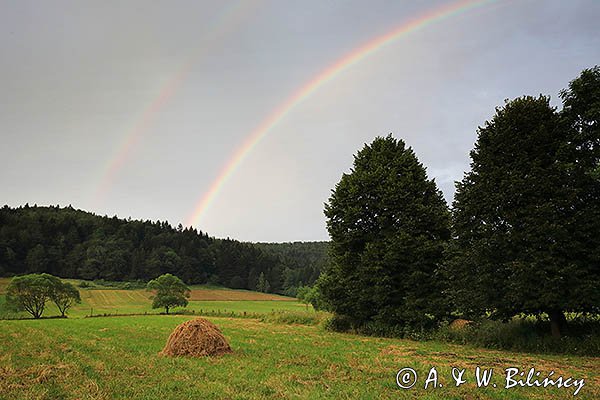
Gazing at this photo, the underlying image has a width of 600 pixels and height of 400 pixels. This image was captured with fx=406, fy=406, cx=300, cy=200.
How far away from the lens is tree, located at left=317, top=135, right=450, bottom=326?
26359 millimetres

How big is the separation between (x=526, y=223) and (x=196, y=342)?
15.5 m

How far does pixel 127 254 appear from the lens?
136875 mm

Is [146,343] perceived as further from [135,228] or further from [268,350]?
[135,228]

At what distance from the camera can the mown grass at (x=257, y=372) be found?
33.3 ft

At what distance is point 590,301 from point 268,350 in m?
13.7

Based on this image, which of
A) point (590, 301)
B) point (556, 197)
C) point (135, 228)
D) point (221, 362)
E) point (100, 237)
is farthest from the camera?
point (135, 228)

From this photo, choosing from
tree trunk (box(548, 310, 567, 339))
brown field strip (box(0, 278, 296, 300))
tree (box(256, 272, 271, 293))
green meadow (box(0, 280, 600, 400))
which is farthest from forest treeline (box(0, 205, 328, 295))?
green meadow (box(0, 280, 600, 400))

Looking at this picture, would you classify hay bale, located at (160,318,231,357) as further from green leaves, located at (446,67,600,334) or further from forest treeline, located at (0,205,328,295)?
forest treeline, located at (0,205,328,295)

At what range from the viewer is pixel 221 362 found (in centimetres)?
1480

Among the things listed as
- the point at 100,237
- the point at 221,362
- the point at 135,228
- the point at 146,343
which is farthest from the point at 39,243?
the point at 221,362

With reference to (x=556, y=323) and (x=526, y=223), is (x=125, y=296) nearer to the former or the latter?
(x=556, y=323)

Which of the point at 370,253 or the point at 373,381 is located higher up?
the point at 370,253

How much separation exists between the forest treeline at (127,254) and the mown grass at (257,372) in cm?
10338

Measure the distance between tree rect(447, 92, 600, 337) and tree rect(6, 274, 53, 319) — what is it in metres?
64.9
